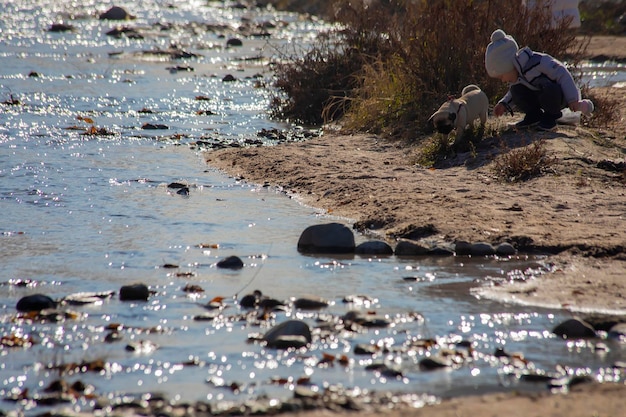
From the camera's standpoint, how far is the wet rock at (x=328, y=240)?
653cm

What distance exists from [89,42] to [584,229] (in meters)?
22.8

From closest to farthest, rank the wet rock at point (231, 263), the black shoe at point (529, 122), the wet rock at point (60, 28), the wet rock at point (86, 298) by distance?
the wet rock at point (86, 298)
the wet rock at point (231, 263)
the black shoe at point (529, 122)
the wet rock at point (60, 28)

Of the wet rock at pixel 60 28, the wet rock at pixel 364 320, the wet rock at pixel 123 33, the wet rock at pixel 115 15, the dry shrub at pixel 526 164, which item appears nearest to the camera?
the wet rock at pixel 364 320

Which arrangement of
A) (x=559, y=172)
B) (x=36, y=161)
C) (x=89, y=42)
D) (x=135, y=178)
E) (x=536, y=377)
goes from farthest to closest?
(x=89, y=42), (x=36, y=161), (x=135, y=178), (x=559, y=172), (x=536, y=377)

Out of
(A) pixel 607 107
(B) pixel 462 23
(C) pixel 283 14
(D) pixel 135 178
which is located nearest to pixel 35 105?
(D) pixel 135 178

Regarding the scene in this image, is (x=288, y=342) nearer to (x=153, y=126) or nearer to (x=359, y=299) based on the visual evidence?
(x=359, y=299)

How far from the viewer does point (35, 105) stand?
14711 mm

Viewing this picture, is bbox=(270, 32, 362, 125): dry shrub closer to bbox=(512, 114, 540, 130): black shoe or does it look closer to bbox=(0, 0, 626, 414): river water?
bbox=(0, 0, 626, 414): river water

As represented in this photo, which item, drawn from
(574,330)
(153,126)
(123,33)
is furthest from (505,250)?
(123,33)

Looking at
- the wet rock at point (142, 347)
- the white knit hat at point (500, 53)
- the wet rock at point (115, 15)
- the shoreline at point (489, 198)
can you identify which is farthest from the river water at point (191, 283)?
the wet rock at point (115, 15)

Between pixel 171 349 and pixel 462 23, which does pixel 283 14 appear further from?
pixel 171 349

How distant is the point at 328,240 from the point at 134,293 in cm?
165

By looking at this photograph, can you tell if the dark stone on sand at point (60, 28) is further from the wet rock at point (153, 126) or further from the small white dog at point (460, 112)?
the small white dog at point (460, 112)

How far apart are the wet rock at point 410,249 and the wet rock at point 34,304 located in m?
2.42
